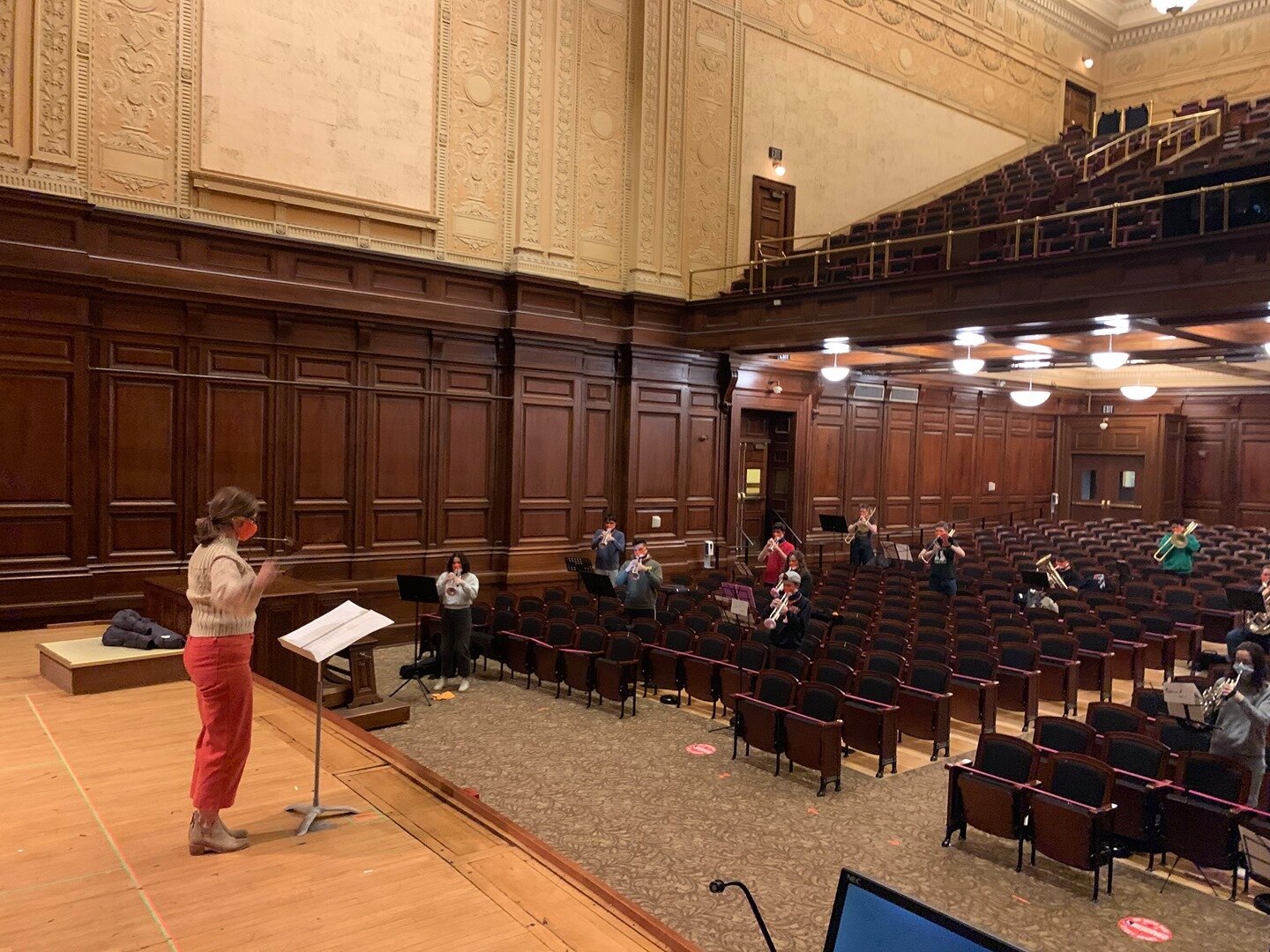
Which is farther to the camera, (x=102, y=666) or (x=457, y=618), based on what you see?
(x=457, y=618)

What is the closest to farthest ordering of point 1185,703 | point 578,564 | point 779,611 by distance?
point 1185,703 → point 779,611 → point 578,564

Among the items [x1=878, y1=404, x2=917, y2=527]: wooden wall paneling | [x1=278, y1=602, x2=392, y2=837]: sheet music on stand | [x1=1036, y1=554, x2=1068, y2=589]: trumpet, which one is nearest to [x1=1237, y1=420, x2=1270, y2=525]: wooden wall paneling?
[x1=878, y1=404, x2=917, y2=527]: wooden wall paneling

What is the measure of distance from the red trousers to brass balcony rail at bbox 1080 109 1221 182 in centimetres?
1784

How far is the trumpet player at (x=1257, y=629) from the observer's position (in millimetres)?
9188

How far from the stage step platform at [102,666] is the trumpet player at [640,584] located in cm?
496

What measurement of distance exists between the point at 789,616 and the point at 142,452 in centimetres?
759

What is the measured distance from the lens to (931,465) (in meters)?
20.6

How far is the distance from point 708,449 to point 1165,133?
14.0 m

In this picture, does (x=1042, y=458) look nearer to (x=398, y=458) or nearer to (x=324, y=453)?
(x=398, y=458)

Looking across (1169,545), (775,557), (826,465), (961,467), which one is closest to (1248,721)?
(775,557)

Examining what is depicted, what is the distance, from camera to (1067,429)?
24781 mm

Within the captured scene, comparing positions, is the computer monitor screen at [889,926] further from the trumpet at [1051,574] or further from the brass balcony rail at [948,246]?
the trumpet at [1051,574]

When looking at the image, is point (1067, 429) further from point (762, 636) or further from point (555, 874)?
point (555, 874)

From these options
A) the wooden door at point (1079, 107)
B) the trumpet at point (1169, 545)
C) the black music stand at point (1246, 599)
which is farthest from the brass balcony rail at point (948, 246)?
the wooden door at point (1079, 107)
